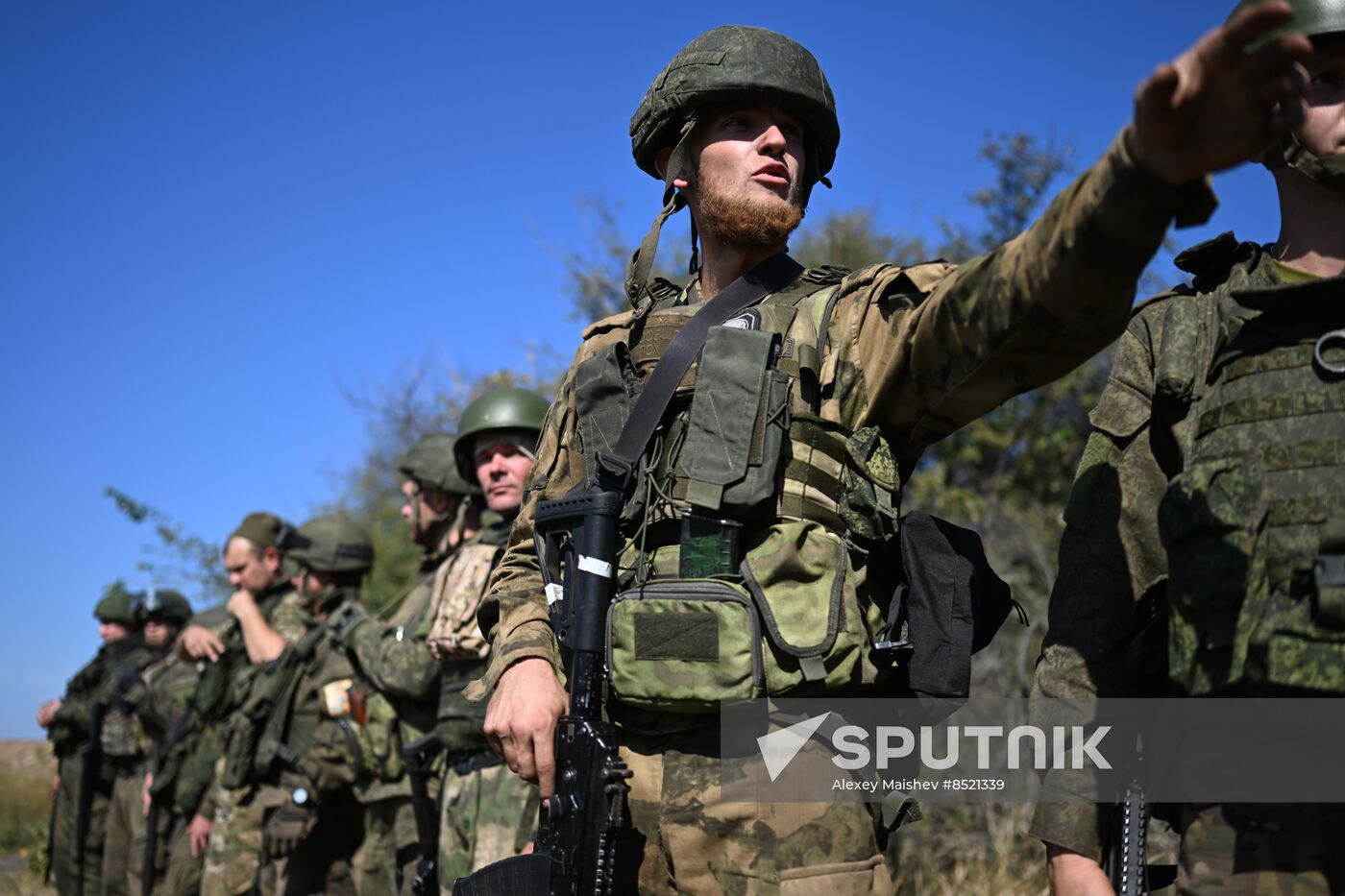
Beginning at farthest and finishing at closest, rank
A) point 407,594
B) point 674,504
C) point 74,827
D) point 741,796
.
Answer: point 74,827 → point 407,594 → point 674,504 → point 741,796

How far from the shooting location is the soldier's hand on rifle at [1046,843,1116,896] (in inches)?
87.1

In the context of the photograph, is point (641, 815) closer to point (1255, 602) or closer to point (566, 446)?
point (566, 446)

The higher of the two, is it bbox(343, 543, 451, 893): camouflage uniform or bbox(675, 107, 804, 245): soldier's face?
bbox(675, 107, 804, 245): soldier's face

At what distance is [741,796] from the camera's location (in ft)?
8.41

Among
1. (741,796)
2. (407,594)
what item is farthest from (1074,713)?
(407,594)

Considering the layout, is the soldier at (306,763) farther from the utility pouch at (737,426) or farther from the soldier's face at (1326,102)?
the soldier's face at (1326,102)

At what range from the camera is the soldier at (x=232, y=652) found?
8.31 metres

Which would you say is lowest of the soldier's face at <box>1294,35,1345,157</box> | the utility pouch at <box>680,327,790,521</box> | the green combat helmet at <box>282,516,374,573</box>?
the utility pouch at <box>680,327,790,521</box>

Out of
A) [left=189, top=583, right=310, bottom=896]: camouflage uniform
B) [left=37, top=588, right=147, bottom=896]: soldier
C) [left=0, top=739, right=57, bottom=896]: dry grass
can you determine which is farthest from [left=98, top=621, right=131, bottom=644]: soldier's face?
[left=189, top=583, right=310, bottom=896]: camouflage uniform

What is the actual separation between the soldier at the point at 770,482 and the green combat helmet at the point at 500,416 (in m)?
2.92

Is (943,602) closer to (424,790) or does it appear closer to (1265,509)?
(1265,509)

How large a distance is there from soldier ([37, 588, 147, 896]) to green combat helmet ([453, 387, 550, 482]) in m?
6.85

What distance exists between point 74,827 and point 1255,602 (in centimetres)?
1202

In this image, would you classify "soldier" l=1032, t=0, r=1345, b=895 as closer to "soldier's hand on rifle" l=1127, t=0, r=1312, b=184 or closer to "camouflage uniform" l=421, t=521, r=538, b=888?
"soldier's hand on rifle" l=1127, t=0, r=1312, b=184
